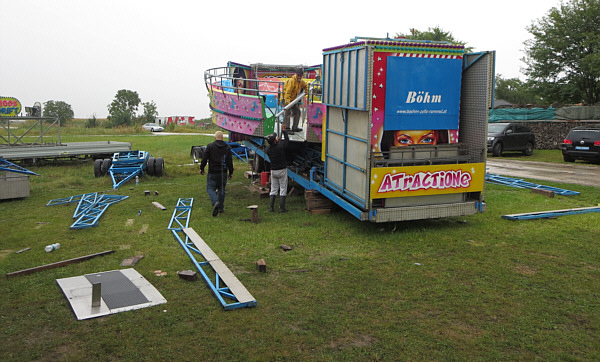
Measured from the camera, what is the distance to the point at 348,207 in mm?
8742

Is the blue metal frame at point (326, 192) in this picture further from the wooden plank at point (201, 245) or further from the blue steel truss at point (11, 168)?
the blue steel truss at point (11, 168)

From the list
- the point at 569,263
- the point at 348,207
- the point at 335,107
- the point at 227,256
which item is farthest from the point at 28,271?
the point at 569,263

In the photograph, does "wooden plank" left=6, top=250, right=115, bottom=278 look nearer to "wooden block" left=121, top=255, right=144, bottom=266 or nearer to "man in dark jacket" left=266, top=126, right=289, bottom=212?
"wooden block" left=121, top=255, right=144, bottom=266

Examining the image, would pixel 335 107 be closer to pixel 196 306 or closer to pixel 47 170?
pixel 196 306

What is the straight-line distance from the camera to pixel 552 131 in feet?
91.9

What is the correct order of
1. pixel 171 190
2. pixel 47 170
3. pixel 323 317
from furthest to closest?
1. pixel 47 170
2. pixel 171 190
3. pixel 323 317

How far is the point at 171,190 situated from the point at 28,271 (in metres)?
6.54

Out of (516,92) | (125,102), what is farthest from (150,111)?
(516,92)

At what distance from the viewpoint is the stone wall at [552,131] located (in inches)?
1090

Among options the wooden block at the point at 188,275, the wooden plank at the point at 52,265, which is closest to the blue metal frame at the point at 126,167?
the wooden plank at the point at 52,265

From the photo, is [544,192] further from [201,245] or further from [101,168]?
[101,168]

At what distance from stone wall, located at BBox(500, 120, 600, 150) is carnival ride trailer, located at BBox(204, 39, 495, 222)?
21.7 metres

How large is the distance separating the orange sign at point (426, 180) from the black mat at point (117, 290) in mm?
3949

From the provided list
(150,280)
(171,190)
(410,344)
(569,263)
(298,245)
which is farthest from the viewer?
(171,190)
